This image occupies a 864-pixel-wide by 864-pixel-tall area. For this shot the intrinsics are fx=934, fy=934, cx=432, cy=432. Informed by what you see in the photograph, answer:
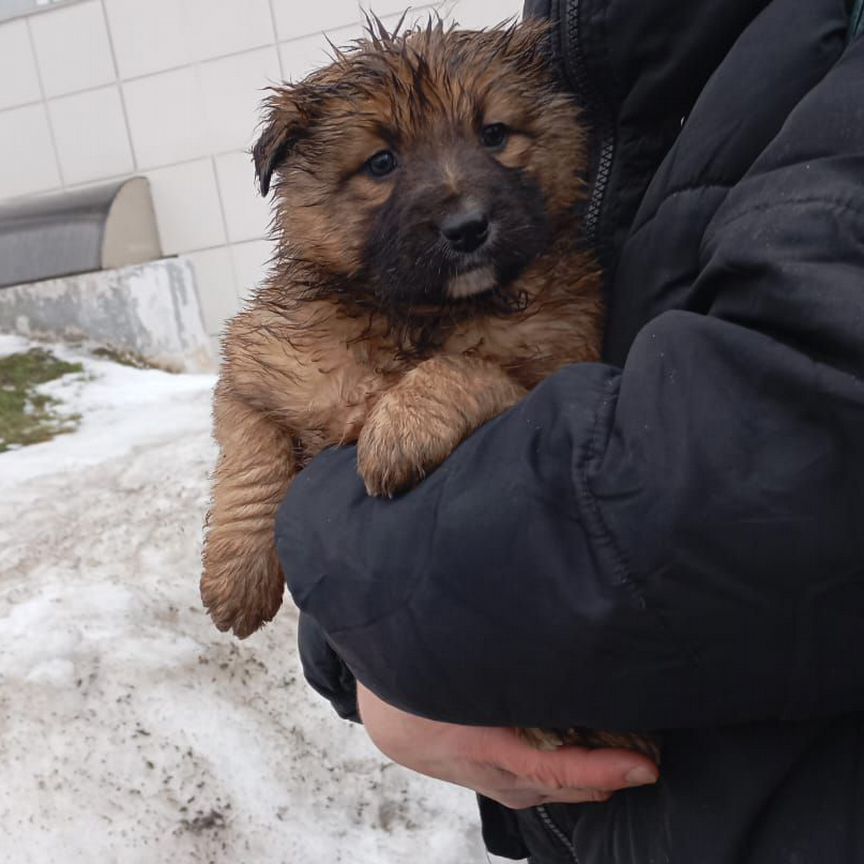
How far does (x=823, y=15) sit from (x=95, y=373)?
5105 millimetres

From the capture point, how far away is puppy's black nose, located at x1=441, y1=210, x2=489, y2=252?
1546 mm

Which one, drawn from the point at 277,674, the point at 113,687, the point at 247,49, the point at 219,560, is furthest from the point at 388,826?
the point at 247,49

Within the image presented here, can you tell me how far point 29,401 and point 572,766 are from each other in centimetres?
453

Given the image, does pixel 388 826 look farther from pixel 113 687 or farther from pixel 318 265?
pixel 318 265

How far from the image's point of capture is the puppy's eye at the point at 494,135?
69.4 inches

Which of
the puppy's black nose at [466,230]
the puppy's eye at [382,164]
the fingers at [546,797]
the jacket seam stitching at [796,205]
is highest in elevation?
the puppy's eye at [382,164]

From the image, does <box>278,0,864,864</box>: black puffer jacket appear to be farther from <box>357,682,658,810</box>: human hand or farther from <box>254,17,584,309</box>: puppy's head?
<box>254,17,584,309</box>: puppy's head

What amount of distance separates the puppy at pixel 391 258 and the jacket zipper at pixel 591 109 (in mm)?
102

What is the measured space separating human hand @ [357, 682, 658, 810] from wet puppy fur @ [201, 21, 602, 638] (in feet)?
1.45

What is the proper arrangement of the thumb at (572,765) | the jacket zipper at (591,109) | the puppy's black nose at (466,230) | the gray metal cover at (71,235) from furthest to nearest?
1. the gray metal cover at (71,235)
2. the puppy's black nose at (466,230)
3. the jacket zipper at (591,109)
4. the thumb at (572,765)

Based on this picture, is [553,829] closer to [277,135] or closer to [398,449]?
[398,449]

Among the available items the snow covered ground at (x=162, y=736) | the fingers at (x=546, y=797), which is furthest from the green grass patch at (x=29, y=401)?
the fingers at (x=546, y=797)

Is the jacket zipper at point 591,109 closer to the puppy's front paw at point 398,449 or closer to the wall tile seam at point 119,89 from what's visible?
the puppy's front paw at point 398,449

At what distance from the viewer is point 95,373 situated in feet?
18.2
